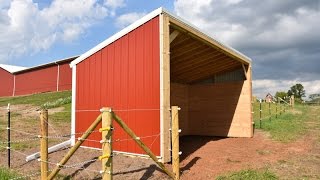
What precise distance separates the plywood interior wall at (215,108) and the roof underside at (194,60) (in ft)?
1.90

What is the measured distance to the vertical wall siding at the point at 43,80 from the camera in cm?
3161

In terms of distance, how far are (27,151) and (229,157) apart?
5704mm

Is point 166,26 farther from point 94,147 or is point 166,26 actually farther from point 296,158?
point 296,158

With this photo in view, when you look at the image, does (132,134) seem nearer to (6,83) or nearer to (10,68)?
(6,83)

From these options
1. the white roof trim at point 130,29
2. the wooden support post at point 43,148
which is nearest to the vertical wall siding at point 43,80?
the white roof trim at point 130,29

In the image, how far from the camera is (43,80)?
33844 mm

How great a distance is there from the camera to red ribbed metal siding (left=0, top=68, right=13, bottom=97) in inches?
1457

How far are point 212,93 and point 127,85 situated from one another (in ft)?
20.5

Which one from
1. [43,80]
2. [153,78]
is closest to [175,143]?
[153,78]

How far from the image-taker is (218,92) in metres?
14.2

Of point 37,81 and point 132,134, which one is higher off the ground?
point 37,81

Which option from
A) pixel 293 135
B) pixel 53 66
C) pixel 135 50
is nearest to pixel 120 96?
pixel 135 50

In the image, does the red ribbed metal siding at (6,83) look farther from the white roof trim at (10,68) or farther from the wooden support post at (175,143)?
the wooden support post at (175,143)

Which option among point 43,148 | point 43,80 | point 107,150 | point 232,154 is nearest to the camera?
point 107,150
